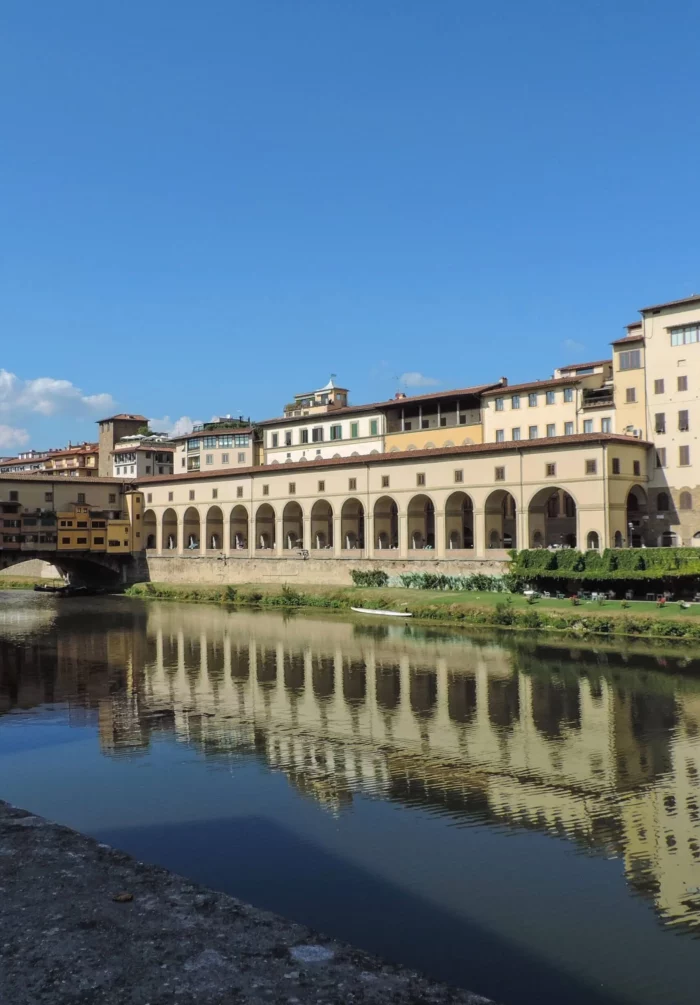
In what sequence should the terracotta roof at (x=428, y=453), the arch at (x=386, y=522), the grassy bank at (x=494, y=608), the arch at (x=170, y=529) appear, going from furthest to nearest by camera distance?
the arch at (x=170, y=529), the arch at (x=386, y=522), the terracotta roof at (x=428, y=453), the grassy bank at (x=494, y=608)

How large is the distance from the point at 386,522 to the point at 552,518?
12022mm

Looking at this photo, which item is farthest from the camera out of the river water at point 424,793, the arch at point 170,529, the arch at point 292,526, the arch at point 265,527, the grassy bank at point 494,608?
the arch at point 170,529

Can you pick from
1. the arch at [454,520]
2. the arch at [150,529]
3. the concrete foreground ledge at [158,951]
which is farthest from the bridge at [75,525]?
the concrete foreground ledge at [158,951]

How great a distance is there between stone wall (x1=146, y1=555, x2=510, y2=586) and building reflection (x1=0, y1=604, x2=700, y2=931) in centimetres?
1084

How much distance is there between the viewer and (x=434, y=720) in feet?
83.3

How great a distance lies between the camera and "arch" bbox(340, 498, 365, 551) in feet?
216

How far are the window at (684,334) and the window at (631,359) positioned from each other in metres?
2.39

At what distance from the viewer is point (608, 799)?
57.7 feet

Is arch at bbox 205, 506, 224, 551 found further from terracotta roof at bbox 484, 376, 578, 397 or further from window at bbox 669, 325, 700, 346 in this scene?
window at bbox 669, 325, 700, 346

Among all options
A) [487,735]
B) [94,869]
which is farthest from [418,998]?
[487,735]

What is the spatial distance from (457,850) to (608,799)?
4334 millimetres

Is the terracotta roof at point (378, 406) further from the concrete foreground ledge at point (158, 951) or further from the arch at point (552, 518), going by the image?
the concrete foreground ledge at point (158, 951)

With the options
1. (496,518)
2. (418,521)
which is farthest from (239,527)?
(496,518)

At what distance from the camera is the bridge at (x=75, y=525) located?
237ft
